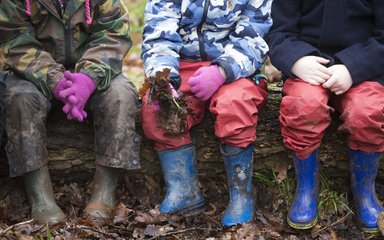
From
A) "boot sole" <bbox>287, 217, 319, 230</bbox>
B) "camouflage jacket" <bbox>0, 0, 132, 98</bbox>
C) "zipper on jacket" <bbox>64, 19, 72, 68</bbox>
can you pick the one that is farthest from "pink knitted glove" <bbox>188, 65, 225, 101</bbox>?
"boot sole" <bbox>287, 217, 319, 230</bbox>

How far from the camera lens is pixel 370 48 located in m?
3.60

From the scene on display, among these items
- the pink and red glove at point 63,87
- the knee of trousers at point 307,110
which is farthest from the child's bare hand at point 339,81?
the pink and red glove at point 63,87

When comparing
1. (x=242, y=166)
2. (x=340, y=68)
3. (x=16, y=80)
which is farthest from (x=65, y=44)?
(x=340, y=68)

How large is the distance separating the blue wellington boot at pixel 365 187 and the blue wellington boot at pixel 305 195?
0.79ft

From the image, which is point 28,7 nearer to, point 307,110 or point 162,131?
point 162,131

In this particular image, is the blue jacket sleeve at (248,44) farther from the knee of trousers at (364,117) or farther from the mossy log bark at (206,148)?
the knee of trousers at (364,117)

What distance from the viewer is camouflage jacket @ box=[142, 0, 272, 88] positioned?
3.86m

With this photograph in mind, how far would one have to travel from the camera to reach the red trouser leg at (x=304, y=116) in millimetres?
3469

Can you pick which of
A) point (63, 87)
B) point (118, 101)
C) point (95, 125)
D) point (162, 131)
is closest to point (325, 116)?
point (162, 131)

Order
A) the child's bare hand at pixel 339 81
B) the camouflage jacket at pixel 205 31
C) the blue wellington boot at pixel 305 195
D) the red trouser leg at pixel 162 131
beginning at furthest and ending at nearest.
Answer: the camouflage jacket at pixel 205 31 < the red trouser leg at pixel 162 131 < the blue wellington boot at pixel 305 195 < the child's bare hand at pixel 339 81

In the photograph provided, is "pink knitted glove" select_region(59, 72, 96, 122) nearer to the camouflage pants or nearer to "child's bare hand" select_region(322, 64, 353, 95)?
the camouflage pants

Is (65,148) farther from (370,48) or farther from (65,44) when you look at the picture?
(370,48)

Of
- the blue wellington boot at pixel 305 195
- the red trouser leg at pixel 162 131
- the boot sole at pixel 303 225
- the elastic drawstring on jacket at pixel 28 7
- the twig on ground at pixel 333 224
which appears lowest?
→ the twig on ground at pixel 333 224

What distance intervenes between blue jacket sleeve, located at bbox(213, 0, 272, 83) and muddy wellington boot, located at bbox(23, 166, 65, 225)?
1.31 meters
